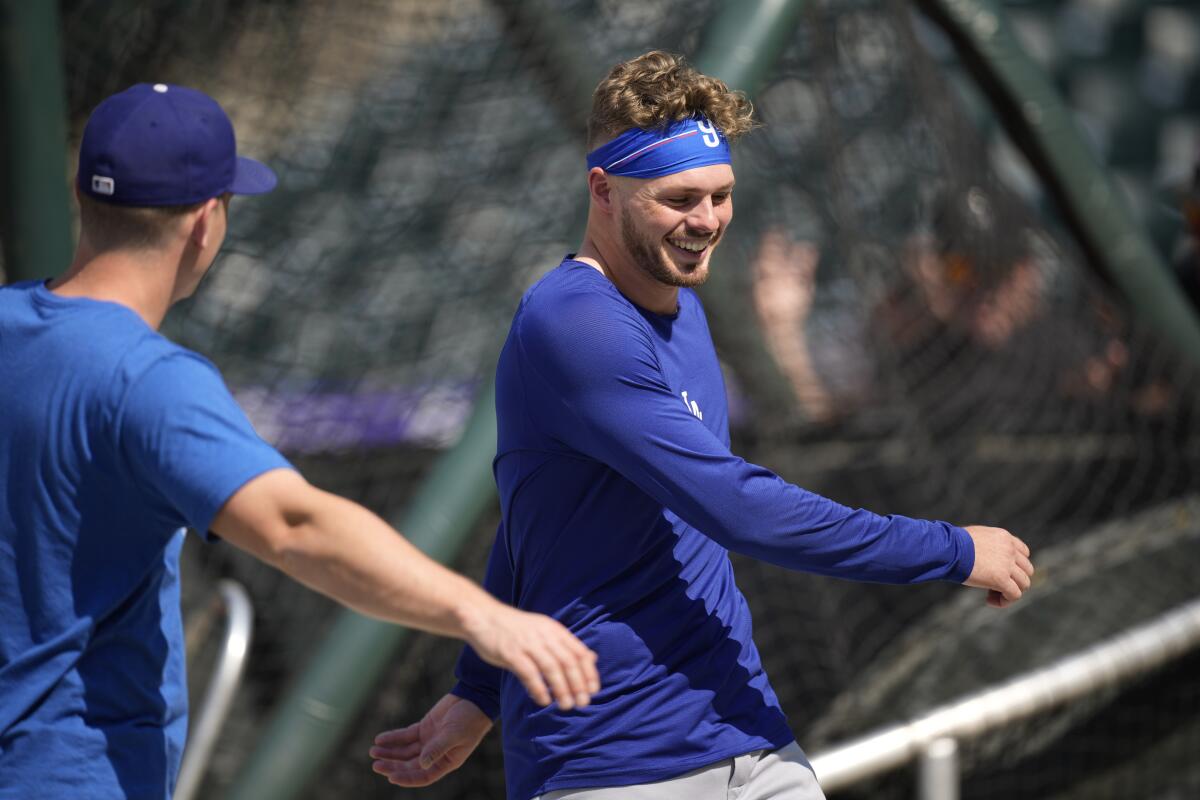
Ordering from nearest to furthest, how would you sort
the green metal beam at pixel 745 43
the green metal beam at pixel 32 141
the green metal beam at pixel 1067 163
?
the green metal beam at pixel 32 141
the green metal beam at pixel 745 43
the green metal beam at pixel 1067 163

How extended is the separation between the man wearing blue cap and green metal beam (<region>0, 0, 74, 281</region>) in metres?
1.83

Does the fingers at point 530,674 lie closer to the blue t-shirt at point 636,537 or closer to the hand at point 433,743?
the blue t-shirt at point 636,537

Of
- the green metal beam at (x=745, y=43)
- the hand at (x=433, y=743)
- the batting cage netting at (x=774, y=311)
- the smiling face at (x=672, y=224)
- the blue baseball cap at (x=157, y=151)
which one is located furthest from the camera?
the batting cage netting at (x=774, y=311)

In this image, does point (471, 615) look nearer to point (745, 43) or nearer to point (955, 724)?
point (955, 724)

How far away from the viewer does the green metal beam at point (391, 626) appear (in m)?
3.36

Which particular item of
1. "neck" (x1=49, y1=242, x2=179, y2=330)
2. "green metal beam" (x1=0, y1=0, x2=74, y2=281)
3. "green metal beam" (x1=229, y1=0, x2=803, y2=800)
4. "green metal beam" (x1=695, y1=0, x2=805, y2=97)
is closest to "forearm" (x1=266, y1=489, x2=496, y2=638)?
"neck" (x1=49, y1=242, x2=179, y2=330)

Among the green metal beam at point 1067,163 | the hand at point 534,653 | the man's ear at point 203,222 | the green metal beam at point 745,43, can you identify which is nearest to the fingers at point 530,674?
the hand at point 534,653

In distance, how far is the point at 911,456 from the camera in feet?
16.8

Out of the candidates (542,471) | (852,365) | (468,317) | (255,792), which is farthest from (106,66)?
(542,471)

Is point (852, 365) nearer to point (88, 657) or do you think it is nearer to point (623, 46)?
point (623, 46)

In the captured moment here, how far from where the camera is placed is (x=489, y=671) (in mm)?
2184

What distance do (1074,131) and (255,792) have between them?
347 cm

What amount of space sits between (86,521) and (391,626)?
5.94 ft

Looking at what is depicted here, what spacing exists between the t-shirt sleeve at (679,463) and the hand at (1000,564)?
0.07 feet
